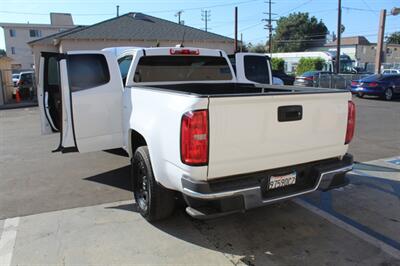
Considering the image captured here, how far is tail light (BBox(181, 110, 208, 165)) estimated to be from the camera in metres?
3.24

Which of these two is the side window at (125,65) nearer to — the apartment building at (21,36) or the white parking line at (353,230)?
the white parking line at (353,230)

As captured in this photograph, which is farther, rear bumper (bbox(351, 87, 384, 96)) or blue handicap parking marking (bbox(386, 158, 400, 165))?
rear bumper (bbox(351, 87, 384, 96))

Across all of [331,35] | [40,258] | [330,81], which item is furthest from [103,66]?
[331,35]

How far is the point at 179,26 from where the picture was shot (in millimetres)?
29766

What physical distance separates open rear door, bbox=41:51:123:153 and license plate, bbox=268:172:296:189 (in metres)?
2.50

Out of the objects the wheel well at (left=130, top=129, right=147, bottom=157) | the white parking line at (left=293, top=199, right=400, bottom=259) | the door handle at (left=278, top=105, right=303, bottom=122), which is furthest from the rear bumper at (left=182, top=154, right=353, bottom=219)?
the wheel well at (left=130, top=129, right=147, bottom=157)

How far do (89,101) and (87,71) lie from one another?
47 cm

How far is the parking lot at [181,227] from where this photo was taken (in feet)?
12.0

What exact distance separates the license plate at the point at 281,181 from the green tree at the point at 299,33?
3808 inches

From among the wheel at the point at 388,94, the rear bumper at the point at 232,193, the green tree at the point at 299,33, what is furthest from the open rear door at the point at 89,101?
the green tree at the point at 299,33

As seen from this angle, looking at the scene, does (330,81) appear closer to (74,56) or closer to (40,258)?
(74,56)

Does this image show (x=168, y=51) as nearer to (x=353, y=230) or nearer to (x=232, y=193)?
(x=232, y=193)

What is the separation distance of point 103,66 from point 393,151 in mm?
6189

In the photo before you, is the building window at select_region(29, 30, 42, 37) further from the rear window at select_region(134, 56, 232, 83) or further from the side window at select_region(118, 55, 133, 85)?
the rear window at select_region(134, 56, 232, 83)
